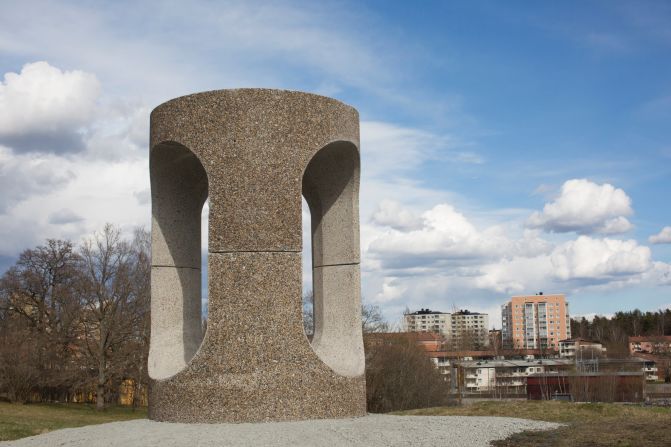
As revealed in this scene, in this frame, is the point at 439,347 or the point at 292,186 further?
the point at 439,347

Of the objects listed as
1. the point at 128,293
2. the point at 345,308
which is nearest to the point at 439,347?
the point at 128,293

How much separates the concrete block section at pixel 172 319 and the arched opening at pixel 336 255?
2270mm

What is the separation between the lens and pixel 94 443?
31.3 feet

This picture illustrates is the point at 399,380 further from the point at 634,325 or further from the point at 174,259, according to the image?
the point at 634,325

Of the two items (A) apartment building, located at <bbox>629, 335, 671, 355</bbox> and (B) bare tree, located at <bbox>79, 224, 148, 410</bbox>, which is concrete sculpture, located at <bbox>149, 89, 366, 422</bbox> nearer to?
(B) bare tree, located at <bbox>79, 224, 148, 410</bbox>

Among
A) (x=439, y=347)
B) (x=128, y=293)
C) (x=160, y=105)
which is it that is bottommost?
(x=439, y=347)

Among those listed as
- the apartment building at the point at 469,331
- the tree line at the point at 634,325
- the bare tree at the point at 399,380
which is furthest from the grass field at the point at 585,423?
the tree line at the point at 634,325

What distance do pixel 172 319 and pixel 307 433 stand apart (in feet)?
14.2

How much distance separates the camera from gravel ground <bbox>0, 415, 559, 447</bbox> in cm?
911

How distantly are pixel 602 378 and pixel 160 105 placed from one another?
29.2 meters

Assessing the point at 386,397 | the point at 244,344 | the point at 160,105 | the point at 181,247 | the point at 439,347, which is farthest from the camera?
the point at 439,347

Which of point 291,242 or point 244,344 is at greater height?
point 291,242

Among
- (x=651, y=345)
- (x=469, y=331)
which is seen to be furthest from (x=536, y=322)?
(x=651, y=345)

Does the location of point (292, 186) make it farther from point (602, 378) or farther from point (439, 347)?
point (439, 347)
